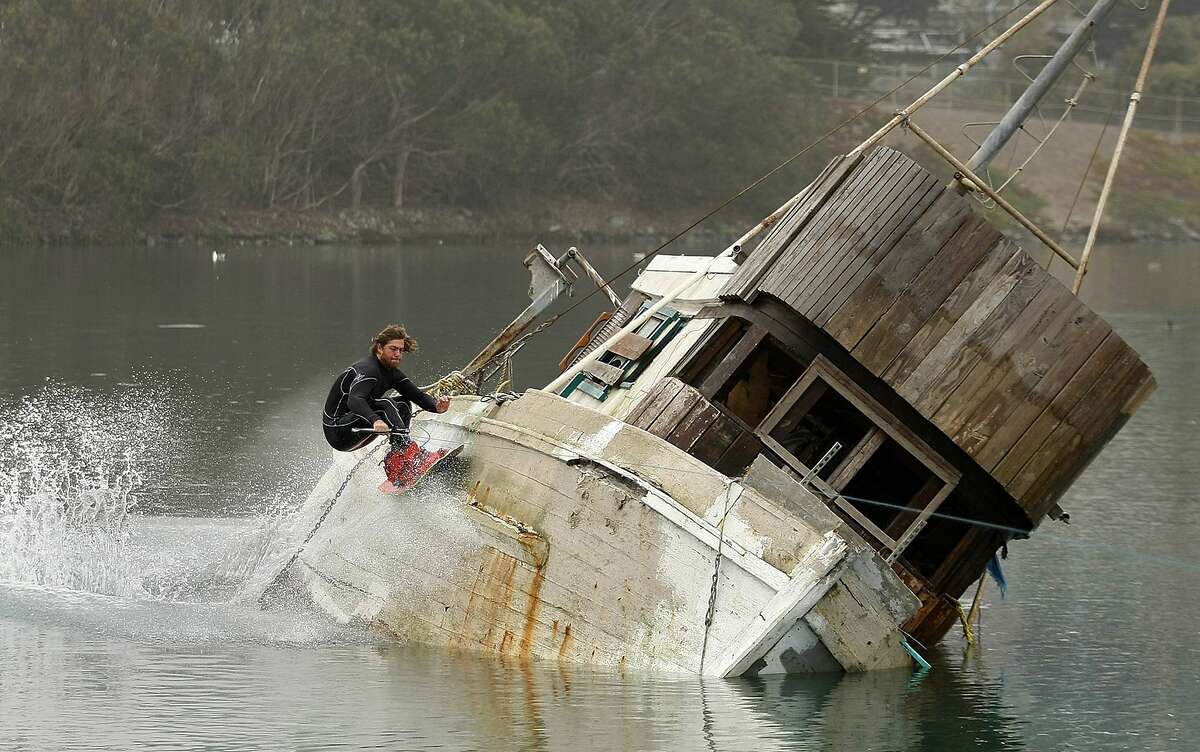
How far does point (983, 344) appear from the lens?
17.1m

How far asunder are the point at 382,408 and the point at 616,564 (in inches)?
126

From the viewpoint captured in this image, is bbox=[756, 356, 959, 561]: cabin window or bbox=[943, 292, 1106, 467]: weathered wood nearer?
bbox=[943, 292, 1106, 467]: weathered wood

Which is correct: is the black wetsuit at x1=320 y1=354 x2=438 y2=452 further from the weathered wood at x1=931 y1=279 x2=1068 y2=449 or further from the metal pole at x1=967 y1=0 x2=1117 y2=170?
the metal pole at x1=967 y1=0 x2=1117 y2=170

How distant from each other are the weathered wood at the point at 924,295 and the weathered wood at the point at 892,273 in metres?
0.06

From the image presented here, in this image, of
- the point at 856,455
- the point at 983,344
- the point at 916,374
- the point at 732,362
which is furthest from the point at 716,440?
the point at 983,344

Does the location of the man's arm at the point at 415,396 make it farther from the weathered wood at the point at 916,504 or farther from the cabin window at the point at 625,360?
the weathered wood at the point at 916,504

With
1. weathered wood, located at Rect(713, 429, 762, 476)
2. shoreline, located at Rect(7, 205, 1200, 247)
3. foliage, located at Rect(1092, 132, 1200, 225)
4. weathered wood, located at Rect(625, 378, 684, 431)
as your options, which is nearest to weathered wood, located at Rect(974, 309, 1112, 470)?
weathered wood, located at Rect(713, 429, 762, 476)

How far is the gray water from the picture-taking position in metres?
16.1

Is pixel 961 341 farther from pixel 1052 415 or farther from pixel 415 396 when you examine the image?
pixel 415 396

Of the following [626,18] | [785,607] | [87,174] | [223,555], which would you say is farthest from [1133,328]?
[626,18]

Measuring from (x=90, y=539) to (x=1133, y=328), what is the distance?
35.3 m

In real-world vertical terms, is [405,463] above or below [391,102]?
below

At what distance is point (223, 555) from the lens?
73.3 feet

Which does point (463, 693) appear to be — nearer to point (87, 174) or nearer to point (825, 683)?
point (825, 683)
